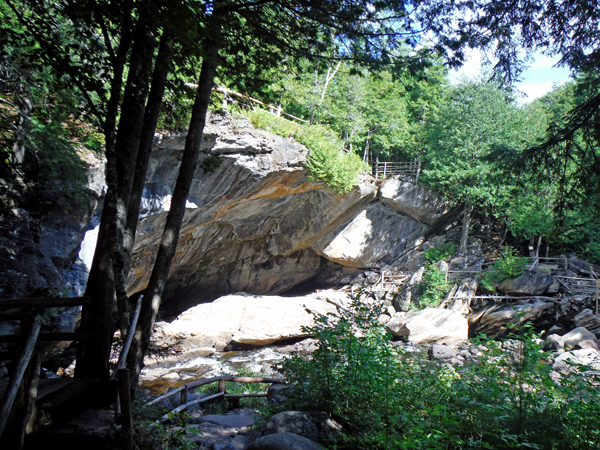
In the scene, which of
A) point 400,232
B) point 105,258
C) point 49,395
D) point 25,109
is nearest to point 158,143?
point 25,109

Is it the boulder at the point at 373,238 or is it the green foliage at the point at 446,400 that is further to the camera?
the boulder at the point at 373,238

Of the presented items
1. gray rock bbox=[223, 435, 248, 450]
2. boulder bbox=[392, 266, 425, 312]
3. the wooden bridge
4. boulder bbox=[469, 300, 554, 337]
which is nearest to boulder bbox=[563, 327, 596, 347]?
boulder bbox=[469, 300, 554, 337]

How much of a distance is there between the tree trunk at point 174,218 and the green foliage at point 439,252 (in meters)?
17.4

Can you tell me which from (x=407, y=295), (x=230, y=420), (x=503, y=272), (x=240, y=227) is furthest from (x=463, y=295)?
(x=230, y=420)

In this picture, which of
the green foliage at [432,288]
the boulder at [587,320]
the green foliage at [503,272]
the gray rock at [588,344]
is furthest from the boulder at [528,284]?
the gray rock at [588,344]

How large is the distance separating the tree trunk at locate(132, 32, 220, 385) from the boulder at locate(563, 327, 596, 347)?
13.5 m

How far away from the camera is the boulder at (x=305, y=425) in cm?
350

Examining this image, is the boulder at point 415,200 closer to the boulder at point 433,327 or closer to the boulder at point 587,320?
the boulder at point 433,327

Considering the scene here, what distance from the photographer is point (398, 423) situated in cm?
312

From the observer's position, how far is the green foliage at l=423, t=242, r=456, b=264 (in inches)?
767

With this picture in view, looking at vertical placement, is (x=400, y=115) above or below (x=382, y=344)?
above

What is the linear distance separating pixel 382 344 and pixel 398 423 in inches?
49.6

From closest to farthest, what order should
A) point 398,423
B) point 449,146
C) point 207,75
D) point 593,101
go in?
point 398,423, point 207,75, point 593,101, point 449,146

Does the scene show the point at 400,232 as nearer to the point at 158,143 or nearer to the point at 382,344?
the point at 158,143
